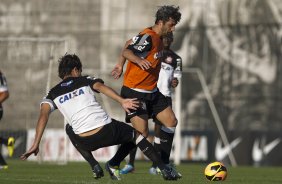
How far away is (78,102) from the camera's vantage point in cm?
1083

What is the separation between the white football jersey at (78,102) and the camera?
1080cm

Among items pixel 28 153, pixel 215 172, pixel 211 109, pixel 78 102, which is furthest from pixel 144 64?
pixel 211 109

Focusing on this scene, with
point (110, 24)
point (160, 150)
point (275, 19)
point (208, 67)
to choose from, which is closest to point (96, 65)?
point (110, 24)

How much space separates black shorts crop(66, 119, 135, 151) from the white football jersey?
109mm

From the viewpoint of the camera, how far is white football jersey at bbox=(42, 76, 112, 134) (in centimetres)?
1080

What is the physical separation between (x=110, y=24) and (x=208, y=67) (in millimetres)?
3680

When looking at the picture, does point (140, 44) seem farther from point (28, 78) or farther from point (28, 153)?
point (28, 78)

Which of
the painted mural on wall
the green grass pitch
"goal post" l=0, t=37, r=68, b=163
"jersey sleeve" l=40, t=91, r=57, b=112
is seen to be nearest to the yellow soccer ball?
the green grass pitch

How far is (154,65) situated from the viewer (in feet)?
39.7

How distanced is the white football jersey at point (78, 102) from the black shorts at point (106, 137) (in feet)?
0.36

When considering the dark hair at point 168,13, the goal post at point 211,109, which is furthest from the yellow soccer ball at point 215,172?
the goal post at point 211,109

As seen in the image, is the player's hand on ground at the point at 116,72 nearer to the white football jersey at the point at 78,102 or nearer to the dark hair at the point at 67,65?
the dark hair at the point at 67,65

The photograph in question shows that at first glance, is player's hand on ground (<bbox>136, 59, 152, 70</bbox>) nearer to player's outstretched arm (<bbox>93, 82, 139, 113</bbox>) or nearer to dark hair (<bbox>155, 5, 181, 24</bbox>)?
player's outstretched arm (<bbox>93, 82, 139, 113</bbox>)

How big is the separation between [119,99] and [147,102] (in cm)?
256
